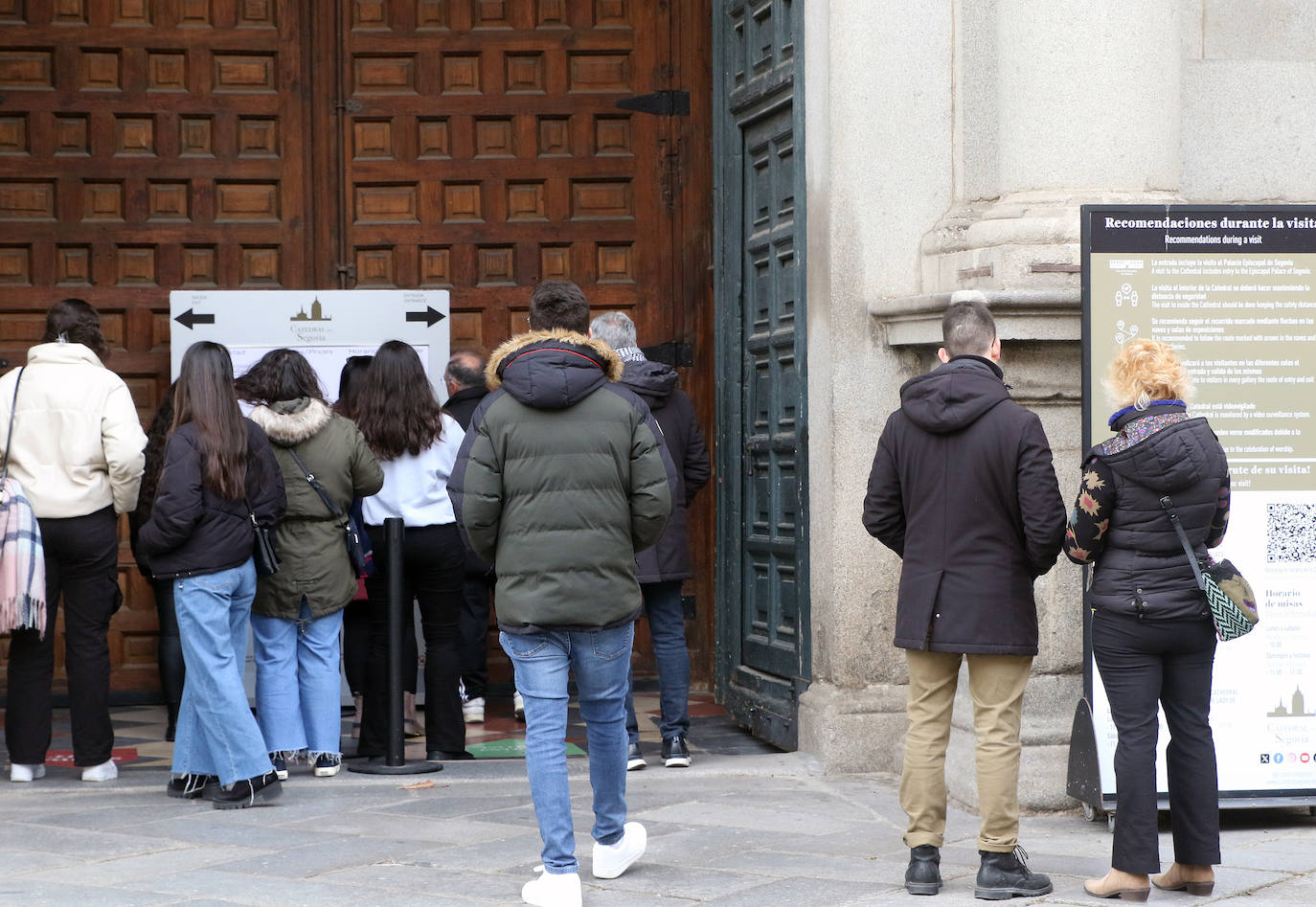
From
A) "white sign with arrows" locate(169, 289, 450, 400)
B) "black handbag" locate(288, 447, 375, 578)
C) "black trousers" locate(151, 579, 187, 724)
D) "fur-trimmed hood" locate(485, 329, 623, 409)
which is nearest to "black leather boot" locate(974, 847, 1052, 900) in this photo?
"fur-trimmed hood" locate(485, 329, 623, 409)

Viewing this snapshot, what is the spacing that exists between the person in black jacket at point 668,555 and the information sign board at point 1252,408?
74.4 inches

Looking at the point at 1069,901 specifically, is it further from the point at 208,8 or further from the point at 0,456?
the point at 208,8

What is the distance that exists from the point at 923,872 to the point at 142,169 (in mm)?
6013

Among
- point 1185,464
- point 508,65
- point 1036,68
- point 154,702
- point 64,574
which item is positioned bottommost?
point 154,702

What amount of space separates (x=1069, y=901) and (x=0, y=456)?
4.49m

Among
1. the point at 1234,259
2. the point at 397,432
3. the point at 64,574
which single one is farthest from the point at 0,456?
the point at 1234,259

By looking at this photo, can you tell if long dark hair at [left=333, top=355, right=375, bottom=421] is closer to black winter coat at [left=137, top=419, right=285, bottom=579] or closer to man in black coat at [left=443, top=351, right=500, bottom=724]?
man in black coat at [left=443, top=351, right=500, bottom=724]

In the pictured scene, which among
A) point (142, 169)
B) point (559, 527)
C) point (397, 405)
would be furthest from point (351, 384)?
point (559, 527)

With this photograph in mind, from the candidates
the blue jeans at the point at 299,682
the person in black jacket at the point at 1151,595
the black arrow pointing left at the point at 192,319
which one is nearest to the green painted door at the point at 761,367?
the blue jeans at the point at 299,682

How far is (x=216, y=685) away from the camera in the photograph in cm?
626

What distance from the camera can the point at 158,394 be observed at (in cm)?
906

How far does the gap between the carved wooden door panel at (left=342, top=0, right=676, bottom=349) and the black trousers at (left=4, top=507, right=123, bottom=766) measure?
2678 millimetres

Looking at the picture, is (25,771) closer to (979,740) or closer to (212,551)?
(212,551)

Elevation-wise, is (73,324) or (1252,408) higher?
(73,324)
